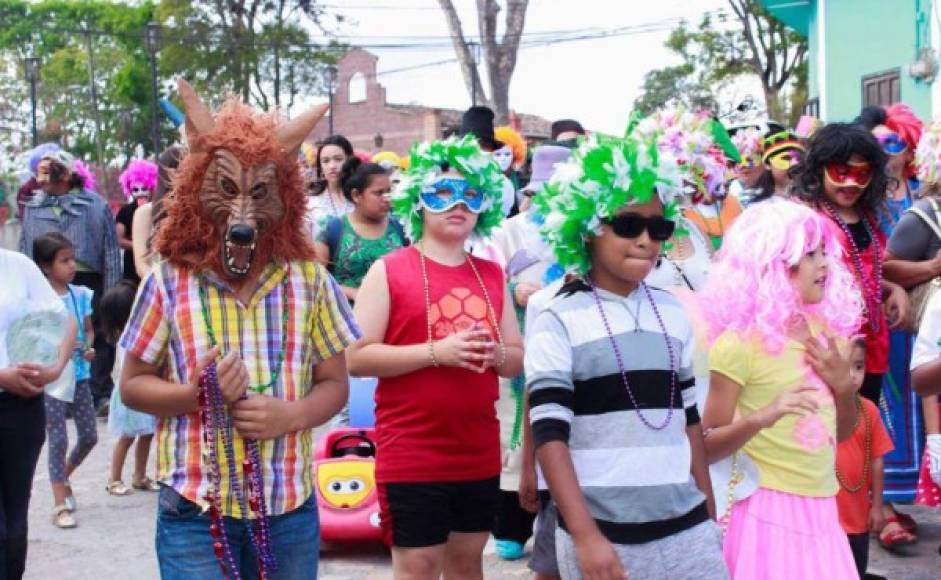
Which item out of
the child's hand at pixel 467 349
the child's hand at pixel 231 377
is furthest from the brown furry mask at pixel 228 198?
the child's hand at pixel 467 349

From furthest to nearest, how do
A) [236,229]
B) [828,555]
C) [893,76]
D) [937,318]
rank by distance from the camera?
1. [893,76]
2. [937,318]
3. [828,555]
4. [236,229]

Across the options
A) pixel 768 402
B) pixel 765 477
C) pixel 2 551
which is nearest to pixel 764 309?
pixel 768 402

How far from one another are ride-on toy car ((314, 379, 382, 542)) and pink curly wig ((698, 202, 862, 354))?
2522 mm

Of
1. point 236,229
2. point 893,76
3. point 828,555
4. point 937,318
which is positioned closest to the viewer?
point 236,229

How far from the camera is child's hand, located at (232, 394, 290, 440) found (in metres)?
3.05

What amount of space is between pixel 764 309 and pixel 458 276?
3.74 feet

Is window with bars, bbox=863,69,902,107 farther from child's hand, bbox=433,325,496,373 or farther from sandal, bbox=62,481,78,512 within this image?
child's hand, bbox=433,325,496,373

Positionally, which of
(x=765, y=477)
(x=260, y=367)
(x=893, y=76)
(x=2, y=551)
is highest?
(x=893, y=76)

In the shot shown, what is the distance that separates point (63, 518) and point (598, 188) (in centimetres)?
460

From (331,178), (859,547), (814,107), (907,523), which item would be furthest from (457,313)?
(814,107)

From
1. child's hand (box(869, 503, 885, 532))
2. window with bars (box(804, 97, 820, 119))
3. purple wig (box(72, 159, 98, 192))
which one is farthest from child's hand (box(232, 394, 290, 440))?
window with bars (box(804, 97, 820, 119))

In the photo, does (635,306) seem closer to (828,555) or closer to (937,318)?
(828,555)

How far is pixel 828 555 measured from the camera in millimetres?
3604

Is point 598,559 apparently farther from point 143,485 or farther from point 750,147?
point 750,147
